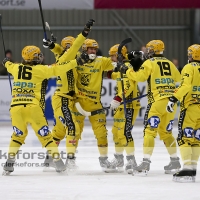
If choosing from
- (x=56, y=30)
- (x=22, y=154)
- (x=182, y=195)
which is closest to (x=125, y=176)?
(x=182, y=195)

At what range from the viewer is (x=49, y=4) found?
1648cm

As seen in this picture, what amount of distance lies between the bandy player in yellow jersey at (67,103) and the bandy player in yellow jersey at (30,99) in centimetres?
41

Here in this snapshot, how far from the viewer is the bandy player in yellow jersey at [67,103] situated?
362 inches

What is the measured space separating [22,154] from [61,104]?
1.54 metres

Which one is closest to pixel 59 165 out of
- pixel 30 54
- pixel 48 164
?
pixel 48 164

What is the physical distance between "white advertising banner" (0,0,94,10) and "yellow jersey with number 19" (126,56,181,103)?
780 centimetres

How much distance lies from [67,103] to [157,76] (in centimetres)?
140

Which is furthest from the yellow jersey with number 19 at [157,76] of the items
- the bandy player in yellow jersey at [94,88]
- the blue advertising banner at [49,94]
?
the blue advertising banner at [49,94]

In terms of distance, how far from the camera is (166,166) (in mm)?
8977

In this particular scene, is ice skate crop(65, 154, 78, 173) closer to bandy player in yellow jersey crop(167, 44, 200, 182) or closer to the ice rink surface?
the ice rink surface

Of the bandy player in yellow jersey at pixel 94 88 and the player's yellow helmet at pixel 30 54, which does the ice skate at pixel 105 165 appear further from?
the player's yellow helmet at pixel 30 54

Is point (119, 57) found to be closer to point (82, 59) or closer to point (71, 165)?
point (82, 59)

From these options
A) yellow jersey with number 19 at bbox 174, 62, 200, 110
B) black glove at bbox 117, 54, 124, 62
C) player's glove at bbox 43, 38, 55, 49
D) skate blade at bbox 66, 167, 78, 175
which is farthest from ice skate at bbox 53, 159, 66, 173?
yellow jersey with number 19 at bbox 174, 62, 200, 110

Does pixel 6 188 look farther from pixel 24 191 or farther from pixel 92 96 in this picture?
pixel 92 96
